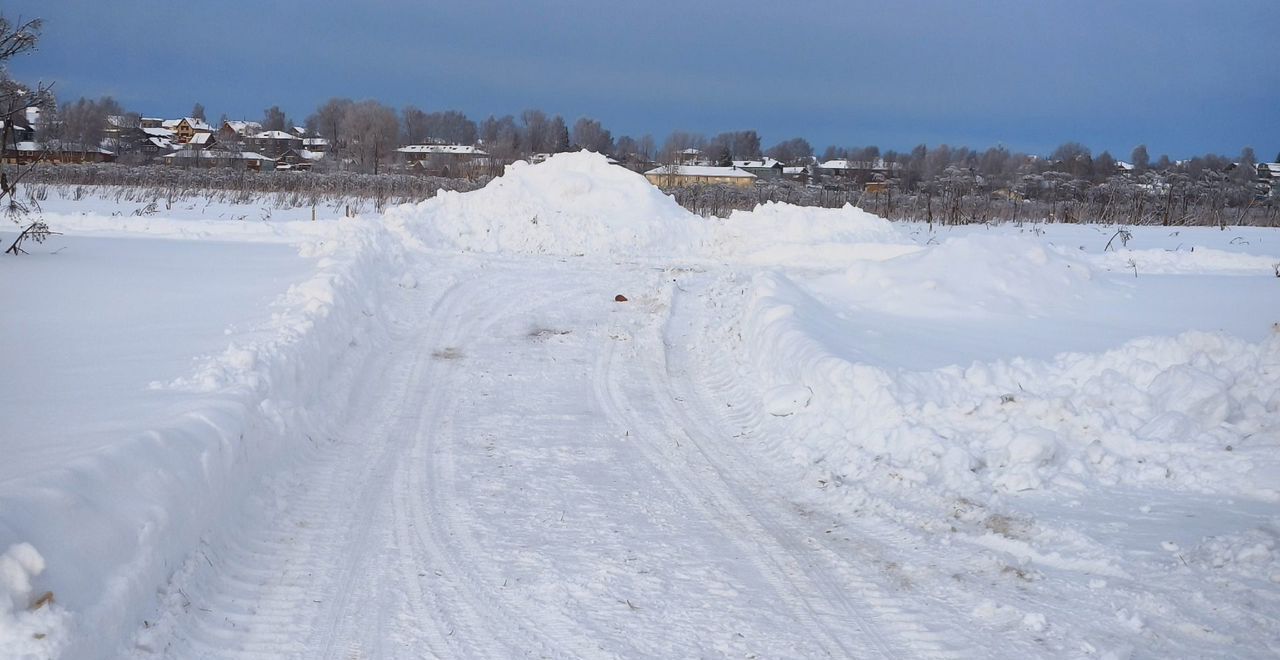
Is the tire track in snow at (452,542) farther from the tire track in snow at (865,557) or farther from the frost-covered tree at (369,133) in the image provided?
the frost-covered tree at (369,133)

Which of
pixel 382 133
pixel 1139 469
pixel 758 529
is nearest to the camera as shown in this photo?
pixel 758 529

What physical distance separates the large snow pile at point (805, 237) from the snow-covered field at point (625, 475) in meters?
8.69

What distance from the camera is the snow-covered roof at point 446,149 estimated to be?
10861cm

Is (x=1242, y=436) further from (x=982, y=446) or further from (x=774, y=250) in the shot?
(x=774, y=250)

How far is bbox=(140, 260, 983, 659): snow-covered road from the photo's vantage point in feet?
14.7

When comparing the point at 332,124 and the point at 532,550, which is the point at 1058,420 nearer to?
the point at 532,550

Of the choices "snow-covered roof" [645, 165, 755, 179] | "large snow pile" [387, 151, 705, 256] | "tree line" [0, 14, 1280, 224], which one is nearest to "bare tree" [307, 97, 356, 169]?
"tree line" [0, 14, 1280, 224]

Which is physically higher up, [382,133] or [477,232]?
[382,133]

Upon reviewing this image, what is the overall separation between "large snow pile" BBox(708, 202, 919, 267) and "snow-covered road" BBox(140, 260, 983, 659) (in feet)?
44.2

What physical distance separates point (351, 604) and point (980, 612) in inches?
130

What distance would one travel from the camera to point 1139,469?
6.86 meters

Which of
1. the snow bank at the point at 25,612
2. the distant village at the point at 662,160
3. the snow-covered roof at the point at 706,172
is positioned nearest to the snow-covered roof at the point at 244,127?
the distant village at the point at 662,160

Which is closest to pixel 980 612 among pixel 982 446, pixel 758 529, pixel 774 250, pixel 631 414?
pixel 758 529

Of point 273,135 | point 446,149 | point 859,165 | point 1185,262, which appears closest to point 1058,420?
point 1185,262
